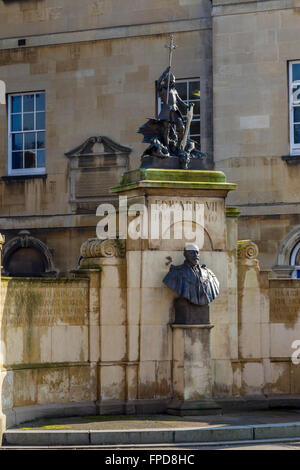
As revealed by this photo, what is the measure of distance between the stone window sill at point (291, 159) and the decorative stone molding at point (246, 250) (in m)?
8.04

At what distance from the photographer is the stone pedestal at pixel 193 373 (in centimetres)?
1669

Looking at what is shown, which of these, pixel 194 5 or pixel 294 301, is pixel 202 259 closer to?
pixel 294 301

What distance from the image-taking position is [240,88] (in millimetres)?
26156

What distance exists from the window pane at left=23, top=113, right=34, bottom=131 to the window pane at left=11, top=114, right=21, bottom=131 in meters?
0.16

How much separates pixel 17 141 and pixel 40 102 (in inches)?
48.2

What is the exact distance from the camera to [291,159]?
25672mm

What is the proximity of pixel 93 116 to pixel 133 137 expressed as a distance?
1276 mm

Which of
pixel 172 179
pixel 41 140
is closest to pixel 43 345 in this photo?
pixel 172 179

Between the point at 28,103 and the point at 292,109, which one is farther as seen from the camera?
the point at 28,103

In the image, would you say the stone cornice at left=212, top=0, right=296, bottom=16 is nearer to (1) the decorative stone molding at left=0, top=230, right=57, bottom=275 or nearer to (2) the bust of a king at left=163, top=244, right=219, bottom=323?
(1) the decorative stone molding at left=0, top=230, right=57, bottom=275

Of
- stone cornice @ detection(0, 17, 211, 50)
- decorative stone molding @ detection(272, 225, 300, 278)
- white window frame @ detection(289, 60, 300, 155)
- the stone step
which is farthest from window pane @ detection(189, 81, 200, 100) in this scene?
the stone step

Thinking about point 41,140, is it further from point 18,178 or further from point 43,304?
point 43,304

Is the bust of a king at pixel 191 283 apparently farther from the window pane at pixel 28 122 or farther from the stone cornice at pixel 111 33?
the window pane at pixel 28 122
